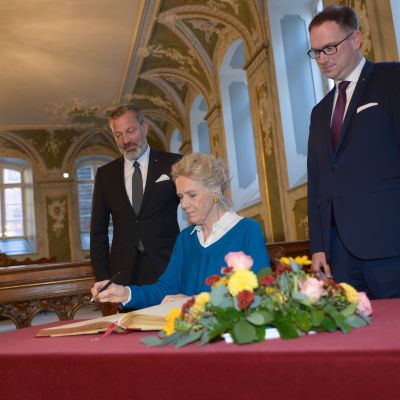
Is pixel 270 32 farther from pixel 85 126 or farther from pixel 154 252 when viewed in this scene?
pixel 85 126

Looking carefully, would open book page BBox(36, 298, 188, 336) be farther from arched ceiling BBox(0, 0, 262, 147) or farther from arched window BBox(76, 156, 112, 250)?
arched window BBox(76, 156, 112, 250)

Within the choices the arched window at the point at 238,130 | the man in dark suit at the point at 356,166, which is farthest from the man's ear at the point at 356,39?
the arched window at the point at 238,130

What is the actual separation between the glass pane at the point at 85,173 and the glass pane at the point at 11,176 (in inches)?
81.2

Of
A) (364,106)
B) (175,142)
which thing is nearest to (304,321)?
(364,106)

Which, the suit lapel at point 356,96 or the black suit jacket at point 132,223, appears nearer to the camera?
the suit lapel at point 356,96

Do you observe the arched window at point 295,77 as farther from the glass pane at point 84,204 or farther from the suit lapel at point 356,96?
the glass pane at point 84,204

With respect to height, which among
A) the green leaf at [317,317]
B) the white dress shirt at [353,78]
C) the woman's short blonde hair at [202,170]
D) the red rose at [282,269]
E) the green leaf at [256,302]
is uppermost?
the white dress shirt at [353,78]

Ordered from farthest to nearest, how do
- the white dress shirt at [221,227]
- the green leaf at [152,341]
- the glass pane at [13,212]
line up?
the glass pane at [13,212] < the white dress shirt at [221,227] < the green leaf at [152,341]

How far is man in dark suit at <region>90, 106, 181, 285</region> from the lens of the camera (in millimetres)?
3182

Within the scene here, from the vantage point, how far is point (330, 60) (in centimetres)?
241

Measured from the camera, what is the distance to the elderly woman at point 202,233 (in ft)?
7.38

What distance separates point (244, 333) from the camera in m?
0.99

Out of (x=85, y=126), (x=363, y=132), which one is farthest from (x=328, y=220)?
(x=85, y=126)

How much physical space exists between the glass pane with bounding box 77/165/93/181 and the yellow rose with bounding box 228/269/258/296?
61.7 ft
